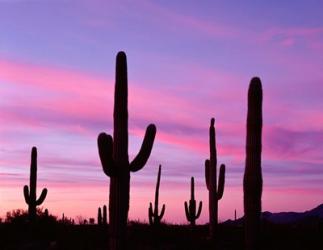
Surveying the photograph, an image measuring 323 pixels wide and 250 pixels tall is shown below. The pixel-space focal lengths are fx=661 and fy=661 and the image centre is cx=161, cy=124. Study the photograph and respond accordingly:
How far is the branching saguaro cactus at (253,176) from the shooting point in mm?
14047

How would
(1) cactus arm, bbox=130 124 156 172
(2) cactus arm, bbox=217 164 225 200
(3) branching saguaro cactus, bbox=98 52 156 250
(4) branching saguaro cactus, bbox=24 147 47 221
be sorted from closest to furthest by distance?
(3) branching saguaro cactus, bbox=98 52 156 250 < (1) cactus arm, bbox=130 124 156 172 < (2) cactus arm, bbox=217 164 225 200 < (4) branching saguaro cactus, bbox=24 147 47 221

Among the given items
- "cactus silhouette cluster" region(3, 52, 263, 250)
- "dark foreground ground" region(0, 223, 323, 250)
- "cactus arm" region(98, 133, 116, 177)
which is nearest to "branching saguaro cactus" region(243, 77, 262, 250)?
"cactus silhouette cluster" region(3, 52, 263, 250)

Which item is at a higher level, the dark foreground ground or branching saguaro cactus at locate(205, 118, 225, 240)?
branching saguaro cactus at locate(205, 118, 225, 240)

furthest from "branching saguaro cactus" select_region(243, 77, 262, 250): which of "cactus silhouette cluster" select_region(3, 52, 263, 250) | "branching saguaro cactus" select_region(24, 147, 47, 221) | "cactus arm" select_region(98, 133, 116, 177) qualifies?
"branching saguaro cactus" select_region(24, 147, 47, 221)

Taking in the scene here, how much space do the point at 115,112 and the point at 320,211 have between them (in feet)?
499

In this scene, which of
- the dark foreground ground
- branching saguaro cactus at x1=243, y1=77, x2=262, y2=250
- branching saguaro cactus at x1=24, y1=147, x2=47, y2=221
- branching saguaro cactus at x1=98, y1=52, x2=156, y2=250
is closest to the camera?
branching saguaro cactus at x1=243, y1=77, x2=262, y2=250

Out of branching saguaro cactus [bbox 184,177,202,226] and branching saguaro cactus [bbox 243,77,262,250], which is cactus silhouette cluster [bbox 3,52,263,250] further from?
branching saguaro cactus [bbox 184,177,202,226]

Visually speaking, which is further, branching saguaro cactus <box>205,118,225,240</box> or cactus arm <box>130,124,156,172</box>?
branching saguaro cactus <box>205,118,225,240</box>

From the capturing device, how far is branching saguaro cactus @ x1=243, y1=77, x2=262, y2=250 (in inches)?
553

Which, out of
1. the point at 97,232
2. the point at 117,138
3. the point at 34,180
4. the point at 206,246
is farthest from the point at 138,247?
the point at 117,138

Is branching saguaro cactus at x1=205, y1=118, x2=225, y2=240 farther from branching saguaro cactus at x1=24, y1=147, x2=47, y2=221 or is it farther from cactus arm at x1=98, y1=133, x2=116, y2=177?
cactus arm at x1=98, y1=133, x2=116, y2=177

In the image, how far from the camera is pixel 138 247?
21.7m

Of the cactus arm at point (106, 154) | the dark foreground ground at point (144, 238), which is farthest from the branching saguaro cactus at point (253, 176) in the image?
the dark foreground ground at point (144, 238)

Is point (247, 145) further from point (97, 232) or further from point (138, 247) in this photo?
point (97, 232)
